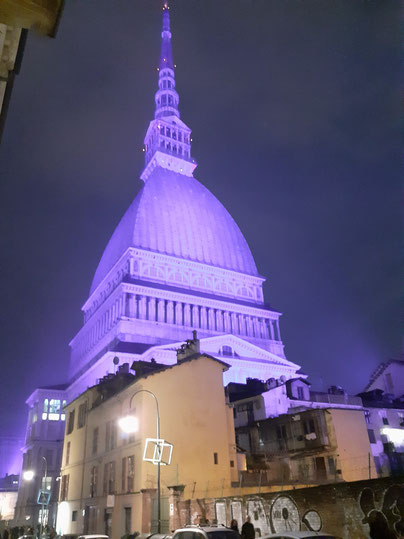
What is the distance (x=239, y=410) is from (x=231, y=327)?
38902 mm

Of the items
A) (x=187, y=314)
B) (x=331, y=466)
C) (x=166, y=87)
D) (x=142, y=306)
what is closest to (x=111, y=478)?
(x=331, y=466)

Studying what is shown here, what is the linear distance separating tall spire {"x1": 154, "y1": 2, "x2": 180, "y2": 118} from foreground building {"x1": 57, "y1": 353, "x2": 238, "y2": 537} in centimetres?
11370

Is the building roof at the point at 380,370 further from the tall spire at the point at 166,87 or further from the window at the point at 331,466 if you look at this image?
the tall spire at the point at 166,87

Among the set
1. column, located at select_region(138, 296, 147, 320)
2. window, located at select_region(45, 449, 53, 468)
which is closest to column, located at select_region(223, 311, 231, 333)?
column, located at select_region(138, 296, 147, 320)

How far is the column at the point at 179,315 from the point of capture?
3188 inches

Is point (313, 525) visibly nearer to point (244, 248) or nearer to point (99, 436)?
point (99, 436)

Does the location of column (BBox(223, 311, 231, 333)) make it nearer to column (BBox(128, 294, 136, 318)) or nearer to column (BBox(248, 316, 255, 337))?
column (BBox(248, 316, 255, 337))

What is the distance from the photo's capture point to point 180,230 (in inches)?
3804

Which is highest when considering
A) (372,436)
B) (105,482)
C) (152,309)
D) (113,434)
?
(152,309)

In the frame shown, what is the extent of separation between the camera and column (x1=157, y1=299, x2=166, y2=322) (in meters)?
79.4

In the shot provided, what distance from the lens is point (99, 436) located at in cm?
3628

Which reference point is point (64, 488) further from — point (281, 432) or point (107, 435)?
point (281, 432)

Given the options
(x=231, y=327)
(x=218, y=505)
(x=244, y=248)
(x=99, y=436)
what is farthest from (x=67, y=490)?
(x=244, y=248)

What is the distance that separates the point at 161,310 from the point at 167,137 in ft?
208
